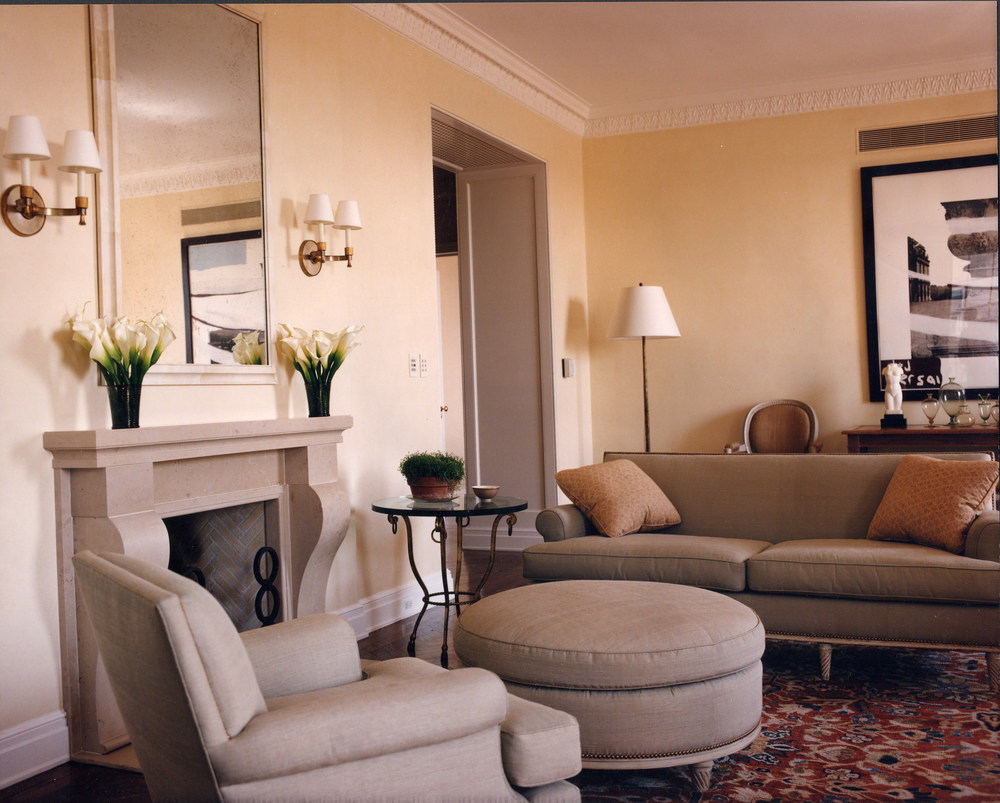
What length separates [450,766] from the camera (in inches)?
64.9

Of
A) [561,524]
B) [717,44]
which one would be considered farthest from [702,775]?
[717,44]

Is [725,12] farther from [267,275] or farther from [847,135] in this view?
[267,275]

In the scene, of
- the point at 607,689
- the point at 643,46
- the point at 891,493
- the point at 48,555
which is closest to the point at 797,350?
the point at 643,46

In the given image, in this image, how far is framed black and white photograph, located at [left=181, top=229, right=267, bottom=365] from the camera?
3.16 m

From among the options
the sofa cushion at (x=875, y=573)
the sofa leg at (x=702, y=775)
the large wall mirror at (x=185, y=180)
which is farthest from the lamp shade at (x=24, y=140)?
the sofa cushion at (x=875, y=573)

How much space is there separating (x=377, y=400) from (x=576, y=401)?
234 cm

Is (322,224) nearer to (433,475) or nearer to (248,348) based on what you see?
(248,348)

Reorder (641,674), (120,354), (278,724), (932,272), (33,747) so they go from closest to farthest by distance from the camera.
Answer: (278,724) < (641,674) < (33,747) < (120,354) < (932,272)

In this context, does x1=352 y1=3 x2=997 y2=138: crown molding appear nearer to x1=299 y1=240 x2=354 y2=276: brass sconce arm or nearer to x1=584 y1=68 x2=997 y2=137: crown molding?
x1=584 y1=68 x2=997 y2=137: crown molding

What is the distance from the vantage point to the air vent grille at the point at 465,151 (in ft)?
17.3

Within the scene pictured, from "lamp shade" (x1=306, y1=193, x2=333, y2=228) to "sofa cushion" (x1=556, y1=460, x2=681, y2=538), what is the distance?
1424mm

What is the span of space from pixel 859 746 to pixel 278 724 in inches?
70.5

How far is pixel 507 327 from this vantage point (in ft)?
19.9

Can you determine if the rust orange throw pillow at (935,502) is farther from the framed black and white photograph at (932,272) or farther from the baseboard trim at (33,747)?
the baseboard trim at (33,747)
